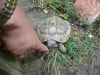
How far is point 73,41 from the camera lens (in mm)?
1986

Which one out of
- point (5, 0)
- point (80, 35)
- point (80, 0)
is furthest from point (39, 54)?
point (5, 0)

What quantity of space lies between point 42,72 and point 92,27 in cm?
66

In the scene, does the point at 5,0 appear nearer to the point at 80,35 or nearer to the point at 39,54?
the point at 39,54

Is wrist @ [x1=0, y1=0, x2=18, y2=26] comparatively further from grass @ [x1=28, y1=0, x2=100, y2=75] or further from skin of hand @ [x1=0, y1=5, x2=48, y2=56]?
grass @ [x1=28, y1=0, x2=100, y2=75]

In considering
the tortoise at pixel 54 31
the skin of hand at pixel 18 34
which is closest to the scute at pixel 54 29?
the tortoise at pixel 54 31

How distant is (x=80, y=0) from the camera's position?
2119 mm

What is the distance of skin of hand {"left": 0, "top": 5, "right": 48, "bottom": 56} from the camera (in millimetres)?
926

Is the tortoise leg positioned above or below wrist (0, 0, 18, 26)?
below

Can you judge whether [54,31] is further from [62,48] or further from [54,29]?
[62,48]

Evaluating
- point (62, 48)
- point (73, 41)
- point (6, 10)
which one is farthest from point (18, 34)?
point (73, 41)

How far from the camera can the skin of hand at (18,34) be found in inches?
36.5

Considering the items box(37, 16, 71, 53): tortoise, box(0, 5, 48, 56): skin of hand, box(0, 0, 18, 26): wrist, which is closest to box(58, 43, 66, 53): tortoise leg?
box(37, 16, 71, 53): tortoise

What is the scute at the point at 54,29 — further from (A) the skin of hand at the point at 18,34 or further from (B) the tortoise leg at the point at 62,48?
(A) the skin of hand at the point at 18,34

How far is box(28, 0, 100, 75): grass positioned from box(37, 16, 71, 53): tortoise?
0.21 feet
